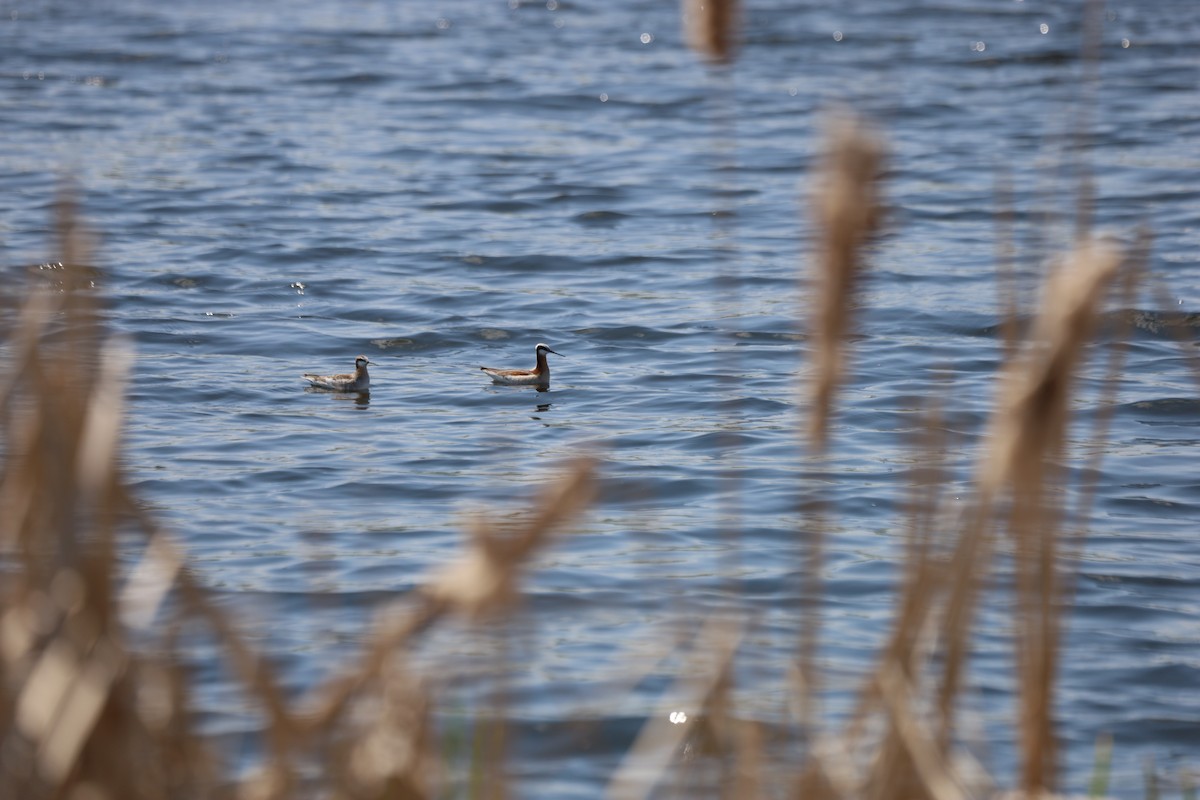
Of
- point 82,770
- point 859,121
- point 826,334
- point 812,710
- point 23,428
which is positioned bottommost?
point 812,710

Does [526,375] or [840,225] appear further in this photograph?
[526,375]

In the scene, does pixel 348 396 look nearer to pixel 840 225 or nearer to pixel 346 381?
pixel 346 381

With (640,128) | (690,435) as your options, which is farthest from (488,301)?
(640,128)

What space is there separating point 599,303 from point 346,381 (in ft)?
9.50

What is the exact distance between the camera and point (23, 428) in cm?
200

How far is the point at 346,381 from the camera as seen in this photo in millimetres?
9898

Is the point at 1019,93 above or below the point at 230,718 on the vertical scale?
above

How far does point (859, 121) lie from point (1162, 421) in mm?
7978

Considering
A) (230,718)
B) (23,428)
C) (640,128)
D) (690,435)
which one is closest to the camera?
(23,428)

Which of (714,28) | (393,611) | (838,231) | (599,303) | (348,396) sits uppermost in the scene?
Result: (714,28)

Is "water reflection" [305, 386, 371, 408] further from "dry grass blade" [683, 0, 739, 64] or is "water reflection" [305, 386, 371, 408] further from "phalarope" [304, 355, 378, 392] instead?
"dry grass blade" [683, 0, 739, 64]

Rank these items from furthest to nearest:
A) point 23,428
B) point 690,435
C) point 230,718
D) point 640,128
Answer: point 640,128 < point 690,435 < point 230,718 < point 23,428

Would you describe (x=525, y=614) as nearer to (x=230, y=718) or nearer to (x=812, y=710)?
(x=812, y=710)

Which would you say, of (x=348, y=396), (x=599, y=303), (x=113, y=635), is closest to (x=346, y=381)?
(x=348, y=396)
